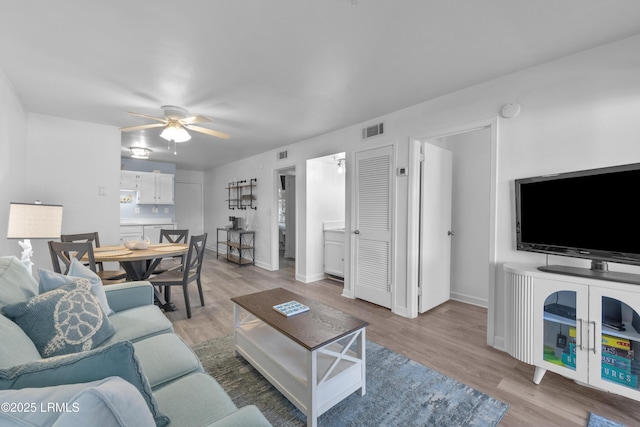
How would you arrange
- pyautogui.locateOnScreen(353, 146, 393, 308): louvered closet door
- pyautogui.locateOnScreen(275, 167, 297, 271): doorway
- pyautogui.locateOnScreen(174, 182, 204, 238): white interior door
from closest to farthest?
pyautogui.locateOnScreen(353, 146, 393, 308): louvered closet door < pyautogui.locateOnScreen(275, 167, 297, 271): doorway < pyautogui.locateOnScreen(174, 182, 204, 238): white interior door

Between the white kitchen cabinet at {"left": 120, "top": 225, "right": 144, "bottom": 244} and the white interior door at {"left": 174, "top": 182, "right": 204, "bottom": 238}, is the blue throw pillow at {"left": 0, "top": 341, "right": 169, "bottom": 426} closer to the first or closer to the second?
the white kitchen cabinet at {"left": 120, "top": 225, "right": 144, "bottom": 244}

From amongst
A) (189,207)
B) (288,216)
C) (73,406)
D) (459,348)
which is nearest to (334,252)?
(288,216)

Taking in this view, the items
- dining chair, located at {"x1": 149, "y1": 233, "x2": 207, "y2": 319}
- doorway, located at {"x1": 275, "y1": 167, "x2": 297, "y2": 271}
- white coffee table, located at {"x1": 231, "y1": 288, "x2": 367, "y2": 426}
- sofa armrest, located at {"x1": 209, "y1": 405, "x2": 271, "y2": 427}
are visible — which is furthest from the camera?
doorway, located at {"x1": 275, "y1": 167, "x2": 297, "y2": 271}

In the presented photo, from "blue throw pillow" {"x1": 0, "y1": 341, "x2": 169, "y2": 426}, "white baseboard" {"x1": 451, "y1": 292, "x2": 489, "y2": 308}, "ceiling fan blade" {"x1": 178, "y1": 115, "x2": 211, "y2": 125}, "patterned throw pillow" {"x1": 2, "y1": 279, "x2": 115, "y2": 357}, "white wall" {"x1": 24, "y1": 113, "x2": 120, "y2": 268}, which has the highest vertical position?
"ceiling fan blade" {"x1": 178, "y1": 115, "x2": 211, "y2": 125}

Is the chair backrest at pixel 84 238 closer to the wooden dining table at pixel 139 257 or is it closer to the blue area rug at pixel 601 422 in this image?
the wooden dining table at pixel 139 257

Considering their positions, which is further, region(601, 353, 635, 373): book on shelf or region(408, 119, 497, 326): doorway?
region(408, 119, 497, 326): doorway

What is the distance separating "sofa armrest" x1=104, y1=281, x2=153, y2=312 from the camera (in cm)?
204

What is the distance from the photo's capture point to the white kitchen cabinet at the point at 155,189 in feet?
21.3

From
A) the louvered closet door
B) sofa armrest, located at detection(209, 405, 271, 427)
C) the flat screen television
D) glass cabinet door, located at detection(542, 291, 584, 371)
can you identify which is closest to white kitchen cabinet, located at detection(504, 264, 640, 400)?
glass cabinet door, located at detection(542, 291, 584, 371)

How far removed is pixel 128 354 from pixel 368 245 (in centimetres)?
315

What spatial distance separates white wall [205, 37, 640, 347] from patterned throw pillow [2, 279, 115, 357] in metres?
2.85

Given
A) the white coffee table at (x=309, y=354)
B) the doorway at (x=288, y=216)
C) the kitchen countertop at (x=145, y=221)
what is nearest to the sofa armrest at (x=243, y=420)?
the white coffee table at (x=309, y=354)

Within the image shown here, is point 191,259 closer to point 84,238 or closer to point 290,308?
point 84,238

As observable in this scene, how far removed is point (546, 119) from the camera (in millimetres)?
2211
